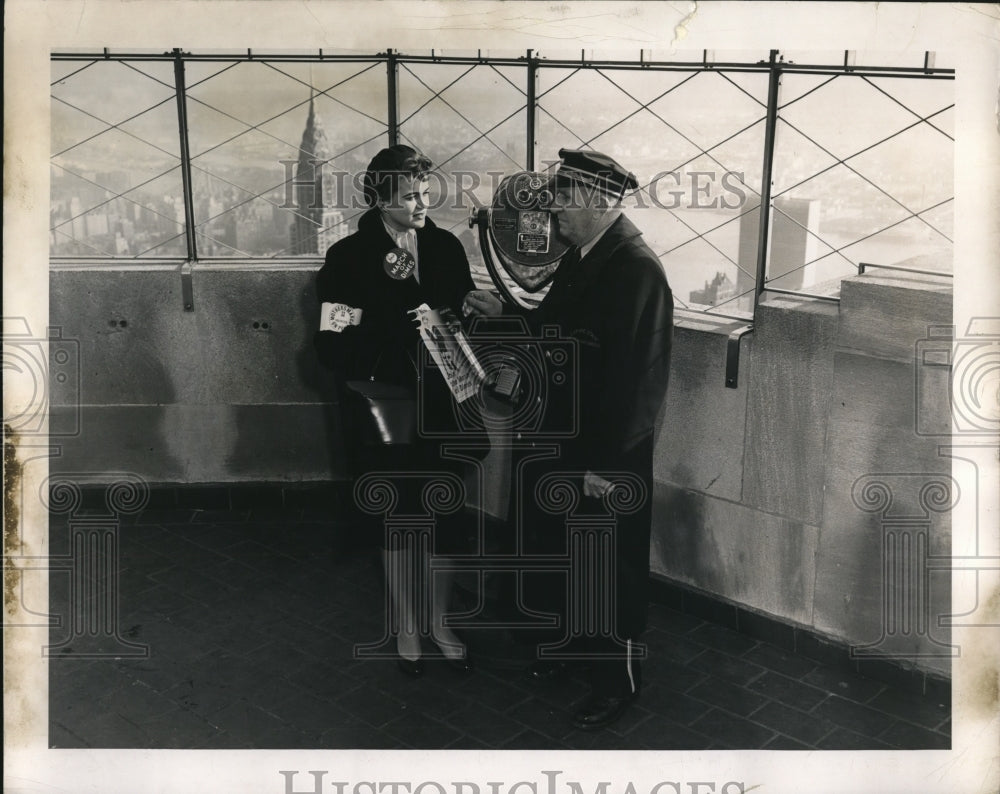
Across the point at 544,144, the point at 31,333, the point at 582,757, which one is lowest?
the point at 582,757

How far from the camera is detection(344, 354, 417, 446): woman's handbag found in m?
5.61

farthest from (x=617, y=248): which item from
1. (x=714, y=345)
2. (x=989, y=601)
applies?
(x=989, y=601)

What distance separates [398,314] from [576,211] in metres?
0.97

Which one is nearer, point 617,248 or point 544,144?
point 617,248

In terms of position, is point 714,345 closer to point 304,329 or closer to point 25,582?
point 304,329

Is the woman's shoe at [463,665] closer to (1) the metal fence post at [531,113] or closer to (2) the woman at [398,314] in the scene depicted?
(2) the woman at [398,314]

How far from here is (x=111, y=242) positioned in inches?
269

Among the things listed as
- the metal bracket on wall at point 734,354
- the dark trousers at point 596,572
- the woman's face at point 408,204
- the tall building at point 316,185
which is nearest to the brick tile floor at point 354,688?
the dark trousers at point 596,572

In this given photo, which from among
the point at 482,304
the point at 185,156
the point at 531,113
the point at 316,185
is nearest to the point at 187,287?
the point at 185,156

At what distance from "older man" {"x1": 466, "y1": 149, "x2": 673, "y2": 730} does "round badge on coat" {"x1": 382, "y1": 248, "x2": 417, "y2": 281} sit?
0.66m

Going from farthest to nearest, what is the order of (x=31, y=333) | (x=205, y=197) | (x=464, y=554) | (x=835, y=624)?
(x=205, y=197) → (x=464, y=554) → (x=835, y=624) → (x=31, y=333)

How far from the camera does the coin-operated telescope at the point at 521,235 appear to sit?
5.43 m

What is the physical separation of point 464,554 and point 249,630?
1.14 m

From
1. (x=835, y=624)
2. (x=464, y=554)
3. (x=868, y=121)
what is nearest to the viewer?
(x=868, y=121)
